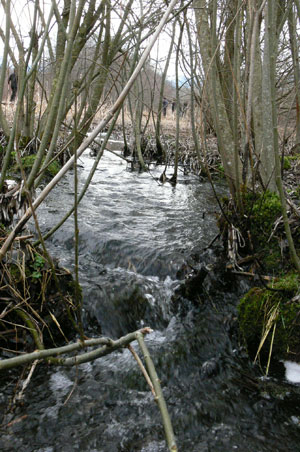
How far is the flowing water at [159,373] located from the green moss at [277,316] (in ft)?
0.56

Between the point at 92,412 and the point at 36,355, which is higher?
the point at 36,355

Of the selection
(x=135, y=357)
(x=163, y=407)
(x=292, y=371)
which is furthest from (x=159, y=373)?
(x=163, y=407)

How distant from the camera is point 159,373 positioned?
2863 millimetres

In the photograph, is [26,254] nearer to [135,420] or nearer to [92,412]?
[92,412]

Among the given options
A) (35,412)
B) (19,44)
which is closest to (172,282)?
(35,412)

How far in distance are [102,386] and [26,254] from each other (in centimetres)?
106

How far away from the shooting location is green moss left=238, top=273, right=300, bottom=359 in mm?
2811

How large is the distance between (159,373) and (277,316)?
951 mm

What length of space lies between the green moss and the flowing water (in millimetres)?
169

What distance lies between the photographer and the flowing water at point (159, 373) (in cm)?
224

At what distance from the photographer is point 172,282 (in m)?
4.11

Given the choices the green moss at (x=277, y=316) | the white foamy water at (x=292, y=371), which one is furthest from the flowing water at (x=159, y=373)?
the green moss at (x=277, y=316)

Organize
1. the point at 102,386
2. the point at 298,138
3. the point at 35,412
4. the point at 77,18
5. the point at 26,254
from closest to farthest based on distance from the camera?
the point at 77,18 → the point at 35,412 → the point at 102,386 → the point at 26,254 → the point at 298,138

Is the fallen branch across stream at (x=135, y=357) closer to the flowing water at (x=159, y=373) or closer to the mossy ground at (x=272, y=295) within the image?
the flowing water at (x=159, y=373)
